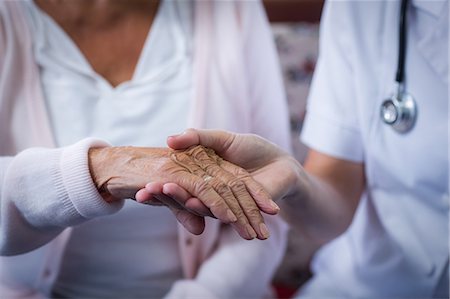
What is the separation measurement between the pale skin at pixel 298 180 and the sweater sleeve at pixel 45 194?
0.26ft

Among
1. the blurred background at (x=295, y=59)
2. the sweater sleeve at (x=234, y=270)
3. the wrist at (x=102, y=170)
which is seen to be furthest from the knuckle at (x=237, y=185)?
the blurred background at (x=295, y=59)

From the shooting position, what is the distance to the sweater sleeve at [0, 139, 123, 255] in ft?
1.75

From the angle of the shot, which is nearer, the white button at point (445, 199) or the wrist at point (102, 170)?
the wrist at point (102, 170)

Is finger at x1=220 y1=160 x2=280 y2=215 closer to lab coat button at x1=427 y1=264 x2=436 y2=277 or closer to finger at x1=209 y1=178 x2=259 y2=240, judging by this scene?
finger at x1=209 y1=178 x2=259 y2=240

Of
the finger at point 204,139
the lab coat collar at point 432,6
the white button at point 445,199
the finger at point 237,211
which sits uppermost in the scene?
the lab coat collar at point 432,6

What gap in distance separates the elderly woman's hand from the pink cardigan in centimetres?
2

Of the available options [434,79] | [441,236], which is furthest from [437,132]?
[441,236]

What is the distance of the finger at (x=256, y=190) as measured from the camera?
1.63ft

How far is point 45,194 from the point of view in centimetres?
55

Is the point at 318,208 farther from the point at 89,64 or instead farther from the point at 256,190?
the point at 89,64

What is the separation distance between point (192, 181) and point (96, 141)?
0.50 feet

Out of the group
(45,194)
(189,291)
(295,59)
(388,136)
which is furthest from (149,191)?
(295,59)

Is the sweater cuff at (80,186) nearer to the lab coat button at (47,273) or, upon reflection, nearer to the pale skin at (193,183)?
the pale skin at (193,183)

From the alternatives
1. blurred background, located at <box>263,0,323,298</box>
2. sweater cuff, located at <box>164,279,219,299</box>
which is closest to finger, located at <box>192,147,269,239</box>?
sweater cuff, located at <box>164,279,219,299</box>
